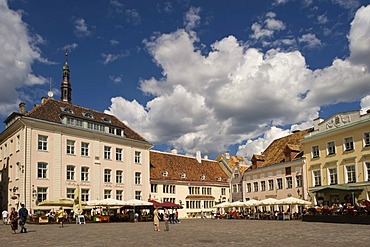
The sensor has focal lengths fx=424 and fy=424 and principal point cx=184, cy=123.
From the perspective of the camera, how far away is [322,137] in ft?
140

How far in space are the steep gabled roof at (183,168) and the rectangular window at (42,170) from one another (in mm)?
16578

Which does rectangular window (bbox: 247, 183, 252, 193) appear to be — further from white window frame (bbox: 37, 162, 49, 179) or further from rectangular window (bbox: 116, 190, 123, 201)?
white window frame (bbox: 37, 162, 49, 179)

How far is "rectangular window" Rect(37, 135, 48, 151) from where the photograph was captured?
44.6 m

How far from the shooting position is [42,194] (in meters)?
43.9

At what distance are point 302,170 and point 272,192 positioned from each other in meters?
6.16

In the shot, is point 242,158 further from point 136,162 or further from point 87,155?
point 87,155

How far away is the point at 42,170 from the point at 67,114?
281 inches

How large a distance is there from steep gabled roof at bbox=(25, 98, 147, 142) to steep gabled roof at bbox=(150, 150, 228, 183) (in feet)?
17.5

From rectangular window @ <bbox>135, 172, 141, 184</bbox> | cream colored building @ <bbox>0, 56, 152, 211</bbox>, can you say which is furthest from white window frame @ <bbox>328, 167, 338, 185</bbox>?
rectangular window @ <bbox>135, 172, 141, 184</bbox>

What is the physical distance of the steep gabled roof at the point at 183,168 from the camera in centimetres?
6009

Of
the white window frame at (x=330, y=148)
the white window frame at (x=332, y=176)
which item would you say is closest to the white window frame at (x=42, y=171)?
the white window frame at (x=332, y=176)

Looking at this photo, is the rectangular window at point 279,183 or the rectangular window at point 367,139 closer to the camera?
the rectangular window at point 367,139

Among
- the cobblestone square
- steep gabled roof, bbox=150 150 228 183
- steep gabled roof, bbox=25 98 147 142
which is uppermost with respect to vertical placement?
steep gabled roof, bbox=25 98 147 142

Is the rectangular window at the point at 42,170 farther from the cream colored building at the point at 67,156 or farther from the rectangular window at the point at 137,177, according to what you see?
the rectangular window at the point at 137,177
